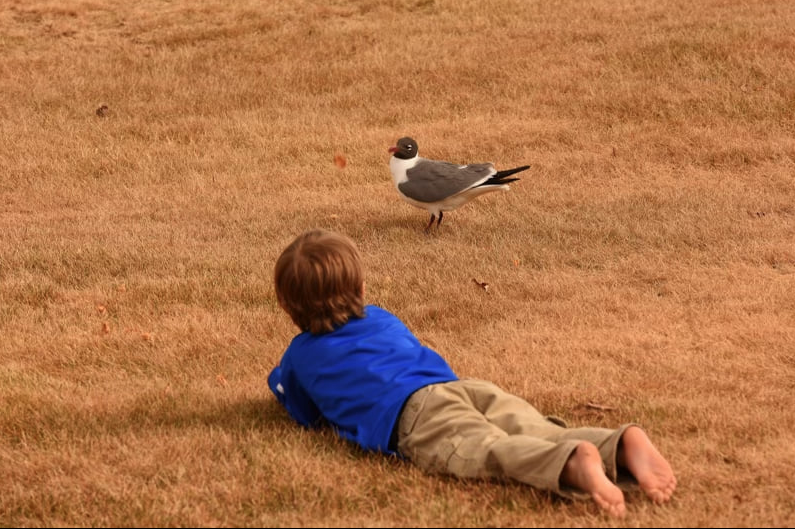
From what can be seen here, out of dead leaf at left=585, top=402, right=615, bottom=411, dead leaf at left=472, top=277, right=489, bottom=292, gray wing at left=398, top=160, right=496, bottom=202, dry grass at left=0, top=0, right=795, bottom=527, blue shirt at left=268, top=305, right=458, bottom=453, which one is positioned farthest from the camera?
gray wing at left=398, top=160, right=496, bottom=202

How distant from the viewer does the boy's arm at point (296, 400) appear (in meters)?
4.75

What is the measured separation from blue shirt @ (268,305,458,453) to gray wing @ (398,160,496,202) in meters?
4.31

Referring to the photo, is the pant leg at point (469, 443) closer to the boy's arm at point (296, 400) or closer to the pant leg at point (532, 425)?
the pant leg at point (532, 425)

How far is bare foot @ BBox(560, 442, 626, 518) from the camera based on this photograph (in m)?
3.76

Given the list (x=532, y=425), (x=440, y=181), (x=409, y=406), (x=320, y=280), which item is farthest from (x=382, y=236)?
(x=532, y=425)

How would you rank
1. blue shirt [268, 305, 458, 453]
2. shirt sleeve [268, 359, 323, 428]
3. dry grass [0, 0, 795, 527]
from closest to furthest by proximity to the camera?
dry grass [0, 0, 795, 527] → blue shirt [268, 305, 458, 453] → shirt sleeve [268, 359, 323, 428]

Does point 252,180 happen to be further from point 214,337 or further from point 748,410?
point 748,410

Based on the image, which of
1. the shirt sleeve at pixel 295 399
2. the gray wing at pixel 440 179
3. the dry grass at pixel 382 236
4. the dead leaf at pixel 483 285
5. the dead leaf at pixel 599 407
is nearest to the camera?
the dry grass at pixel 382 236

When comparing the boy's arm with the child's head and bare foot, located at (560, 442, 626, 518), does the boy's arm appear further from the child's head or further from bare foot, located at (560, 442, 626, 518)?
bare foot, located at (560, 442, 626, 518)

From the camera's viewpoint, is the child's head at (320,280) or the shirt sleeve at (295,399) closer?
the child's head at (320,280)

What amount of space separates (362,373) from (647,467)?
1281mm

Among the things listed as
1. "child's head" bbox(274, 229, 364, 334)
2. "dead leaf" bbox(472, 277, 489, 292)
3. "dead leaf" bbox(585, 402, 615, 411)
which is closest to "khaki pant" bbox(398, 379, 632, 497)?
"child's head" bbox(274, 229, 364, 334)

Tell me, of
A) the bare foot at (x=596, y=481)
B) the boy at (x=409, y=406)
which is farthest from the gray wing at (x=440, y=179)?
the bare foot at (x=596, y=481)

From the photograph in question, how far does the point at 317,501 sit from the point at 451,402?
700mm
